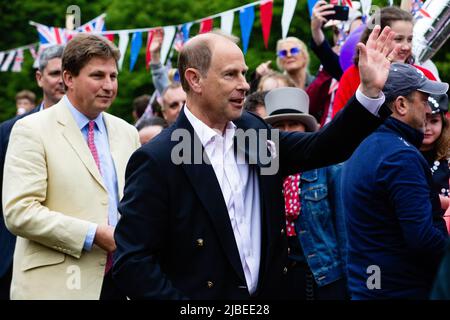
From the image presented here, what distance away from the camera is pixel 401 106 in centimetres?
546

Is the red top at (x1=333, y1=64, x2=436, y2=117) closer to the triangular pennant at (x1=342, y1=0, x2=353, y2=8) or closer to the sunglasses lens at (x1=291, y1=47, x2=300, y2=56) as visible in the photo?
the triangular pennant at (x1=342, y1=0, x2=353, y2=8)

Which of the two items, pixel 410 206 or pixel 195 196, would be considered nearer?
pixel 195 196

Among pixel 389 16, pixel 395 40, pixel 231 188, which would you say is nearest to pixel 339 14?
pixel 389 16

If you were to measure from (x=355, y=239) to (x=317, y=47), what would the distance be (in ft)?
9.39

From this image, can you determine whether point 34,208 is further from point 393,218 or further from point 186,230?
point 393,218

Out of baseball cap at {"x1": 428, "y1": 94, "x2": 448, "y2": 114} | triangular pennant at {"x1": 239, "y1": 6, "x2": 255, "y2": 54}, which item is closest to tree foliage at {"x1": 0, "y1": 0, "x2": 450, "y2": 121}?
baseball cap at {"x1": 428, "y1": 94, "x2": 448, "y2": 114}

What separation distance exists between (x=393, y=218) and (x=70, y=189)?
6.68 ft

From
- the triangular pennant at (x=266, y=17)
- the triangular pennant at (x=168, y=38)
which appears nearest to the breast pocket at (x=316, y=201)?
the triangular pennant at (x=266, y=17)

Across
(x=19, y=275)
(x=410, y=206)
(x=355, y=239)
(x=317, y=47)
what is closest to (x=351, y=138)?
(x=410, y=206)

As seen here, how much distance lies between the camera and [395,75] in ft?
17.9

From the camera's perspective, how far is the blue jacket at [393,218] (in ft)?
16.9

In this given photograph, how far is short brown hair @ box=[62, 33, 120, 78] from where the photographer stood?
6367 millimetres
